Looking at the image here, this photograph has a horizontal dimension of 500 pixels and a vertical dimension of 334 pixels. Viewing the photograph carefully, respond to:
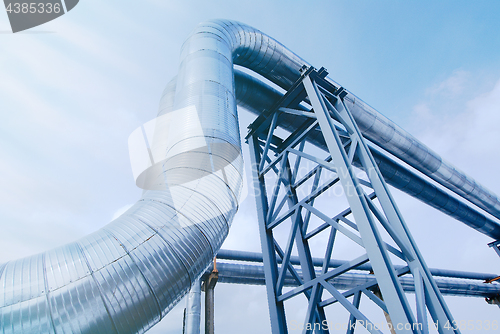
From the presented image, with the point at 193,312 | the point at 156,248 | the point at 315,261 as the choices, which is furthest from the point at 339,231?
the point at 315,261

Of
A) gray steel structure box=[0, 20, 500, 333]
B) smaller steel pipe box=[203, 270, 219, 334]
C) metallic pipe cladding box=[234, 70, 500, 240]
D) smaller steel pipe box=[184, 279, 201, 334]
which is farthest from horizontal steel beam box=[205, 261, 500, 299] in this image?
gray steel structure box=[0, 20, 500, 333]

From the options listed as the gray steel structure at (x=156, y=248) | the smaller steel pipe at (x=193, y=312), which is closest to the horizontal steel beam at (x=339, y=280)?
the smaller steel pipe at (x=193, y=312)

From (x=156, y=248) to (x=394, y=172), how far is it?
24.7 feet

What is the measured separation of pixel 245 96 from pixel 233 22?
154 cm

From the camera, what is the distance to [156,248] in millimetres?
1997

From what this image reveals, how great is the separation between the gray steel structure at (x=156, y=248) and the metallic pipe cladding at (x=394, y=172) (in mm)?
1936

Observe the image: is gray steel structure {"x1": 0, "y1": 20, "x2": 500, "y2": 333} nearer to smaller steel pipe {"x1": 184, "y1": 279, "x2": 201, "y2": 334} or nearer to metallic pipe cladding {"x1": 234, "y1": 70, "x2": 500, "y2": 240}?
metallic pipe cladding {"x1": 234, "y1": 70, "x2": 500, "y2": 240}

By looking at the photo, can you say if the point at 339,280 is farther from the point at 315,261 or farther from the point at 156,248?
the point at 156,248

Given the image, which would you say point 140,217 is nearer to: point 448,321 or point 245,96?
point 448,321

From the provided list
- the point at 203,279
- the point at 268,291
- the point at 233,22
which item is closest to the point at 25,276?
the point at 268,291

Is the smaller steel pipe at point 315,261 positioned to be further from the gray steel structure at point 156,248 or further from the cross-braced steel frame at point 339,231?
the gray steel structure at point 156,248

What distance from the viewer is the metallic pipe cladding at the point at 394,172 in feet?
19.9

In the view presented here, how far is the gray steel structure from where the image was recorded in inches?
61.4

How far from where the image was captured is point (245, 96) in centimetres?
609
